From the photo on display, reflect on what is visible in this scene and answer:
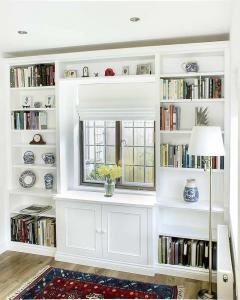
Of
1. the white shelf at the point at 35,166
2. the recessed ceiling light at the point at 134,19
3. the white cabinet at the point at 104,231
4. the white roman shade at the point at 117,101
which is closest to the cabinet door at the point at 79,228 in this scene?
the white cabinet at the point at 104,231

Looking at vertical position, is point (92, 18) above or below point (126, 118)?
above

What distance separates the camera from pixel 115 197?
12.8 feet

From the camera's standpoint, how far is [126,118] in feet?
13.3

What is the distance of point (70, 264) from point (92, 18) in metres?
2.73

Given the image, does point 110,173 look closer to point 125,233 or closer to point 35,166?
point 125,233

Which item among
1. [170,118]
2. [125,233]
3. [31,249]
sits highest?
[170,118]

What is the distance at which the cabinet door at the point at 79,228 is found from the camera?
3830 millimetres

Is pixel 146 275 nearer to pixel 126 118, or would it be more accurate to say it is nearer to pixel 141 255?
pixel 141 255

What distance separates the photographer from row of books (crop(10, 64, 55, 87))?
4.08m

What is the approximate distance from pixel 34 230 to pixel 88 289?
1.25 metres

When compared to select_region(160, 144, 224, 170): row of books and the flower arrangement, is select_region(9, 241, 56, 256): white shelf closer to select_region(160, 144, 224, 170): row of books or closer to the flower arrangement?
the flower arrangement

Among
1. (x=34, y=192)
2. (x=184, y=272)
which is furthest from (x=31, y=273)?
(x=184, y=272)

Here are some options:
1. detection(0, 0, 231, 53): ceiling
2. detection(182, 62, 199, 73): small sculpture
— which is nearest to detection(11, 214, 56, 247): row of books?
detection(0, 0, 231, 53): ceiling

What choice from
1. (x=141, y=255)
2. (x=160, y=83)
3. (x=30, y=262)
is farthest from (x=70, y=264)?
(x=160, y=83)
